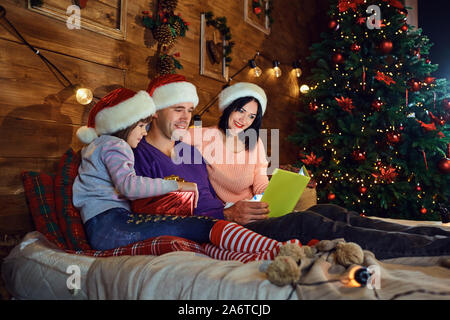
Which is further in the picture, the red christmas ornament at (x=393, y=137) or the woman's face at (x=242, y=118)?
the red christmas ornament at (x=393, y=137)

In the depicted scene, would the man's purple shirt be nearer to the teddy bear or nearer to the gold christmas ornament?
the teddy bear

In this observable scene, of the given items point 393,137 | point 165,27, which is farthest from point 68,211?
point 393,137

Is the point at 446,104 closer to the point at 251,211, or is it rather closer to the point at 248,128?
the point at 248,128

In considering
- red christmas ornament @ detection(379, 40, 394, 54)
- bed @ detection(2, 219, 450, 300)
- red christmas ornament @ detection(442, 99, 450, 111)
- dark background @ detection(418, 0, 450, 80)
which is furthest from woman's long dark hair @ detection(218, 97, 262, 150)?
dark background @ detection(418, 0, 450, 80)

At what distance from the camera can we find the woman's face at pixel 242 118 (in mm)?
1954

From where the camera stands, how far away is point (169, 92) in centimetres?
Answer: 159

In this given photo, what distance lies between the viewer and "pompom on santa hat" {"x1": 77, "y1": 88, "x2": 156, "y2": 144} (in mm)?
1353

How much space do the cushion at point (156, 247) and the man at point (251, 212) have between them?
321 mm

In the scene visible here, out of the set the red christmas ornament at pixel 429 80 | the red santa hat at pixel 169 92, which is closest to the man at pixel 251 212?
the red santa hat at pixel 169 92

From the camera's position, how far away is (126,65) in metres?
1.86

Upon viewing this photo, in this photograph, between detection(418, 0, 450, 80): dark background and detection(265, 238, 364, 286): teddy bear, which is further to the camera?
detection(418, 0, 450, 80): dark background

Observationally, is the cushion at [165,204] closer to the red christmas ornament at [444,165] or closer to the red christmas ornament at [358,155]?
the red christmas ornament at [358,155]

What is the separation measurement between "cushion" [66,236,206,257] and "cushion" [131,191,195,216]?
25 cm
